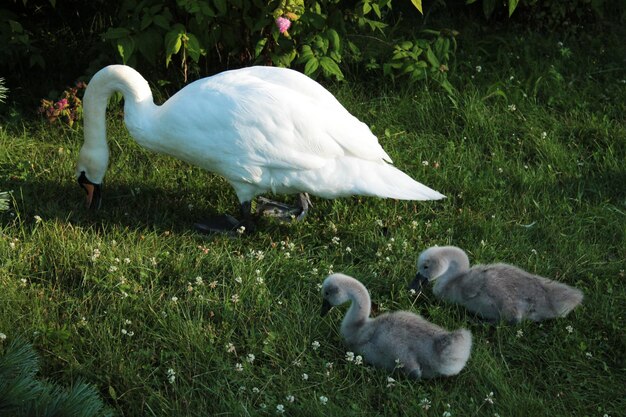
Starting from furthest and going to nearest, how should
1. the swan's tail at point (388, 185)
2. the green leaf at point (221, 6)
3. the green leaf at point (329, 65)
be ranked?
the green leaf at point (329, 65), the green leaf at point (221, 6), the swan's tail at point (388, 185)

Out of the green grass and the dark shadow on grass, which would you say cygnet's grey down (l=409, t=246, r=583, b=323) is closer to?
the green grass

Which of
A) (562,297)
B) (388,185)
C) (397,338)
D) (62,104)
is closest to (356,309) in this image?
(397,338)

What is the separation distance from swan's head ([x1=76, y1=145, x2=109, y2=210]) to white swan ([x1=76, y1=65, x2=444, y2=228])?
0.30m

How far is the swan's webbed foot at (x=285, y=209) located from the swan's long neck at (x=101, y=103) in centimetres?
90

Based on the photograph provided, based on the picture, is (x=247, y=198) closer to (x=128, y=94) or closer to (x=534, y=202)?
(x=128, y=94)

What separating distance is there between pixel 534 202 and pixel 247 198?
165cm

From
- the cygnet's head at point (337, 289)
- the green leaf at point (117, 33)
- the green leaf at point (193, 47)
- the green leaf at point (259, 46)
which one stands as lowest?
the cygnet's head at point (337, 289)

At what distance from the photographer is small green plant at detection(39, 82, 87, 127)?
6281mm

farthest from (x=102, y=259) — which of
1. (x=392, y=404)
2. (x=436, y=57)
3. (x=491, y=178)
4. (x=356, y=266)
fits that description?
(x=436, y=57)

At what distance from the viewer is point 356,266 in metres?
4.98

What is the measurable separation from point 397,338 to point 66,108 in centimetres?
321

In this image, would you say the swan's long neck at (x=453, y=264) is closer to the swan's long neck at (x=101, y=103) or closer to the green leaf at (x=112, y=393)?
the green leaf at (x=112, y=393)

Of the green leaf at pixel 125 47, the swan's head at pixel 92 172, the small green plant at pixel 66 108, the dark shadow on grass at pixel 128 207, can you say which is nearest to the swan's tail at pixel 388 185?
the dark shadow on grass at pixel 128 207

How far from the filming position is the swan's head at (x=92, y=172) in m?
5.48
